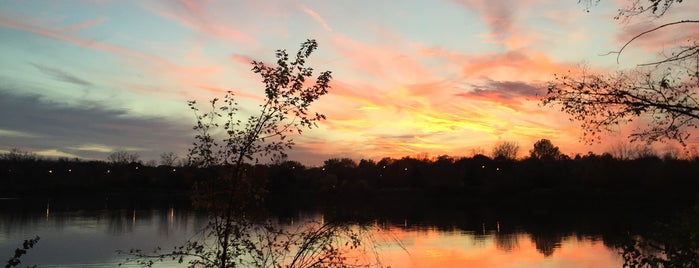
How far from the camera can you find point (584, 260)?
2905cm

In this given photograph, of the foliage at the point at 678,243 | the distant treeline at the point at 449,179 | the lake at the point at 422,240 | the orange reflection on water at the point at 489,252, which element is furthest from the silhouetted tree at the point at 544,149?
the foliage at the point at 678,243

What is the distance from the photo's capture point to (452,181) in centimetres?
10112

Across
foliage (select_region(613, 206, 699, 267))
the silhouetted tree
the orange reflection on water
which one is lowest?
the orange reflection on water

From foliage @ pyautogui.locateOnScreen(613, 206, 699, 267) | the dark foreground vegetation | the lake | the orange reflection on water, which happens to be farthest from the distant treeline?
foliage @ pyautogui.locateOnScreen(613, 206, 699, 267)

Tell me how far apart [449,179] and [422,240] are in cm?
6813

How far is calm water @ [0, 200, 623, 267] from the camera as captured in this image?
28281mm

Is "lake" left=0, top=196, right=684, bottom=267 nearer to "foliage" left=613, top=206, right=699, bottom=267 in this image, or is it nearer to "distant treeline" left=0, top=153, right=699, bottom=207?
"distant treeline" left=0, top=153, right=699, bottom=207

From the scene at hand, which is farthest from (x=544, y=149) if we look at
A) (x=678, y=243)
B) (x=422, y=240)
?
(x=678, y=243)

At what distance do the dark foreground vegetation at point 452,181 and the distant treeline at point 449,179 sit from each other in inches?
4.7

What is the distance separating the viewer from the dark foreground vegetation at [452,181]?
238ft

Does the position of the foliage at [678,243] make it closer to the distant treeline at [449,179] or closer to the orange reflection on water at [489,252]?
the orange reflection on water at [489,252]

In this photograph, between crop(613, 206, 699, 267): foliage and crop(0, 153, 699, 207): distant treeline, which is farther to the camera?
crop(0, 153, 699, 207): distant treeline

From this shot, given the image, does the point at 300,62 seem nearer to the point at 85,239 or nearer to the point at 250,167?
the point at 250,167

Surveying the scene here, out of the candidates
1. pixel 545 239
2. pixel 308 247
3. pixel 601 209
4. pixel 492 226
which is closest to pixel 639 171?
pixel 601 209
